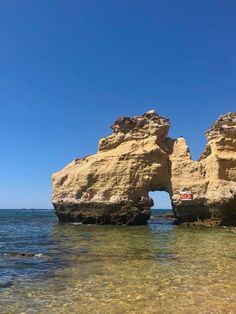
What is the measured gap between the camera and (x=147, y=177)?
40938 mm

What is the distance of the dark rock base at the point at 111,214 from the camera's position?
3981cm

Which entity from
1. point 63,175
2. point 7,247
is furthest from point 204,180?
point 7,247

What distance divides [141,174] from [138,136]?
448cm

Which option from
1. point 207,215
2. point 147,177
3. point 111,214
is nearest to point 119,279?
point 207,215

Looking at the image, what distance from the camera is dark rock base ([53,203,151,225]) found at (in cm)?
3981

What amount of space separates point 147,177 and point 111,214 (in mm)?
4847

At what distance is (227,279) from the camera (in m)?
13.2

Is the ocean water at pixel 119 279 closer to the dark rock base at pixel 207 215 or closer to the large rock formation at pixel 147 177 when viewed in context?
the dark rock base at pixel 207 215

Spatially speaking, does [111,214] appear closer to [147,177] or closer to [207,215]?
[147,177]

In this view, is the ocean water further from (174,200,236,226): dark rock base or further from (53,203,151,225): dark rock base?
(53,203,151,225): dark rock base

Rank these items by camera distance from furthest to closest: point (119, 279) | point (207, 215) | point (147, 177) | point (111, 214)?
1. point (147, 177)
2. point (111, 214)
3. point (207, 215)
4. point (119, 279)

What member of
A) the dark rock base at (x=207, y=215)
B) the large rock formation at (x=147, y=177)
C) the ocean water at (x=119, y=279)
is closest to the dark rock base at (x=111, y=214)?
the large rock formation at (x=147, y=177)

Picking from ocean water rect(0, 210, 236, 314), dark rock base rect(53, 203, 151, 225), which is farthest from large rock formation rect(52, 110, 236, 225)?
ocean water rect(0, 210, 236, 314)

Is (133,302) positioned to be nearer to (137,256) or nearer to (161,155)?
(137,256)
